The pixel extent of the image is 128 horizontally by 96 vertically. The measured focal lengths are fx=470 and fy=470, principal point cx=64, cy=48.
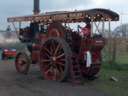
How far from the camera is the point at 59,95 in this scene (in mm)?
14766

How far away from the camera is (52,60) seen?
18.6 meters

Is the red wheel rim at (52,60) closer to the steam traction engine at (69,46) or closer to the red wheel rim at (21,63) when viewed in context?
the steam traction engine at (69,46)

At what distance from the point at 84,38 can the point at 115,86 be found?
2242 millimetres

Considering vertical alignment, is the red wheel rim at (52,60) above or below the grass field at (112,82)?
above

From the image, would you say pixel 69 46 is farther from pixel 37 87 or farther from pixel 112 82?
pixel 37 87

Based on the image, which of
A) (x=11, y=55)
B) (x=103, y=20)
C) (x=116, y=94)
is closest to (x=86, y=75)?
(x=103, y=20)

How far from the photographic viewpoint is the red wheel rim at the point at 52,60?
18.1 m

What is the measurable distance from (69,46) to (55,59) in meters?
0.79

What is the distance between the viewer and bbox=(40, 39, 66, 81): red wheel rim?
1809 centimetres

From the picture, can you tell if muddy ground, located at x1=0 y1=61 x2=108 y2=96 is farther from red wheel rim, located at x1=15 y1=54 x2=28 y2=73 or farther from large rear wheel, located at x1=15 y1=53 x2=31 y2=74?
red wheel rim, located at x1=15 y1=54 x2=28 y2=73

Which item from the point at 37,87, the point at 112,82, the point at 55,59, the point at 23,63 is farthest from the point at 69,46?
the point at 23,63

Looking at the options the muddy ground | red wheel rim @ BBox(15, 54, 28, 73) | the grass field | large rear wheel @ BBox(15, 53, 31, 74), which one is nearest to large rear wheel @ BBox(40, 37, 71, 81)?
the muddy ground

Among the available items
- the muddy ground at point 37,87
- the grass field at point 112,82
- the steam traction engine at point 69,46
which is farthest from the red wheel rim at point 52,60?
the grass field at point 112,82

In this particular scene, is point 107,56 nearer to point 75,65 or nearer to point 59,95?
point 75,65
